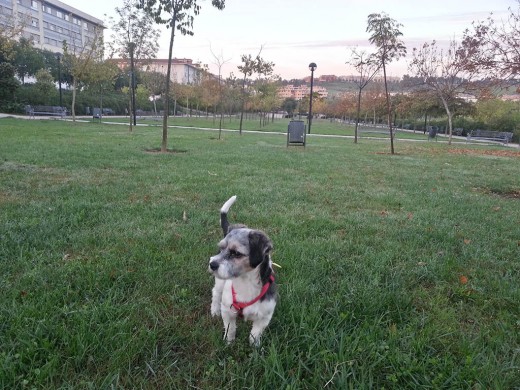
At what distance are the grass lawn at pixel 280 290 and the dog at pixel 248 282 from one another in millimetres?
135

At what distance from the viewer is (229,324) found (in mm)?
2342

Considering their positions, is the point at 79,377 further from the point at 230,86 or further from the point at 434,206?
the point at 230,86

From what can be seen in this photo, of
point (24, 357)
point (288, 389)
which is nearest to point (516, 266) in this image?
point (288, 389)

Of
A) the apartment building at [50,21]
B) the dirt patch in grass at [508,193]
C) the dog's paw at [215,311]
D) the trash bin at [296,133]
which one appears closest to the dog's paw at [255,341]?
the dog's paw at [215,311]

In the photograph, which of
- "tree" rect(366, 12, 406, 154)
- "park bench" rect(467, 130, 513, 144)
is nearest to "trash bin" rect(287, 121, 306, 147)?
"tree" rect(366, 12, 406, 154)

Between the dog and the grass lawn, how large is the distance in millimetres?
135

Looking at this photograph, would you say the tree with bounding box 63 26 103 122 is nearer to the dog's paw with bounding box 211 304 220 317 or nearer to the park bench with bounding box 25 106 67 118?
the park bench with bounding box 25 106 67 118

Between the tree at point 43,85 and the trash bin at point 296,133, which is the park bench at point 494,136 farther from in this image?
the tree at point 43,85

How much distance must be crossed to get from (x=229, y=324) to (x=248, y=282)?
31 cm

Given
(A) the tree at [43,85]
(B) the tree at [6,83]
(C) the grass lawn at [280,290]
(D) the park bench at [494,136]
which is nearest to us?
(C) the grass lawn at [280,290]

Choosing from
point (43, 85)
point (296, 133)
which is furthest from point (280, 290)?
point (43, 85)

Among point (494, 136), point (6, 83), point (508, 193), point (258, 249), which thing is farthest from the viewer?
point (494, 136)

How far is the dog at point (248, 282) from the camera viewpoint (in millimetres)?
2254

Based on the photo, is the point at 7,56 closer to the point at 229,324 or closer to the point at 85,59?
the point at 85,59
